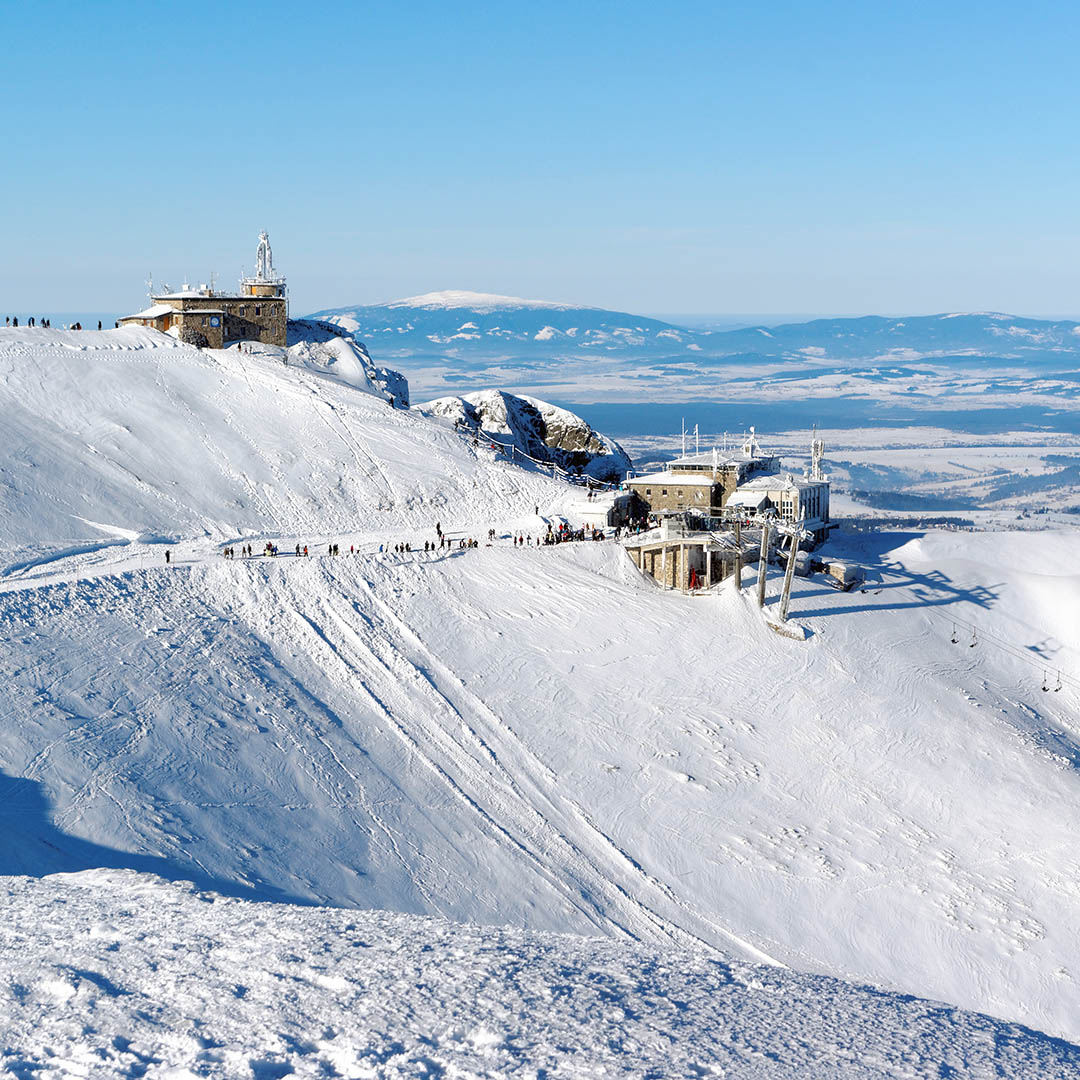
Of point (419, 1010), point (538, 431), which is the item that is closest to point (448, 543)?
point (538, 431)

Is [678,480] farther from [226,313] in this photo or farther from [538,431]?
[226,313]

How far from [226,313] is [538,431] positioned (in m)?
20.6

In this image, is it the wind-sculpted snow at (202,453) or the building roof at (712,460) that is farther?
the building roof at (712,460)

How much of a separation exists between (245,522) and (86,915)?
3556 centimetres

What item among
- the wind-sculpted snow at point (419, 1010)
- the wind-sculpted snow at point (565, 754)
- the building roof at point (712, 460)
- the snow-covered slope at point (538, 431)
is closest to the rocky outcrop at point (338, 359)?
the snow-covered slope at point (538, 431)

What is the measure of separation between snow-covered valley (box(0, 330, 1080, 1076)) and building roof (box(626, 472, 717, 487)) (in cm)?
439

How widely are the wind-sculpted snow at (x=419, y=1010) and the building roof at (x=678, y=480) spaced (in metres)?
43.0

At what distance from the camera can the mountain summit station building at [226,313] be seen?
75.5 m

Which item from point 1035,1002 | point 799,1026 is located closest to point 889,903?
point 1035,1002

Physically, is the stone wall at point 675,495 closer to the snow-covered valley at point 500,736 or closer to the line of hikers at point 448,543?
the snow-covered valley at point 500,736

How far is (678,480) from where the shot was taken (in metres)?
66.0

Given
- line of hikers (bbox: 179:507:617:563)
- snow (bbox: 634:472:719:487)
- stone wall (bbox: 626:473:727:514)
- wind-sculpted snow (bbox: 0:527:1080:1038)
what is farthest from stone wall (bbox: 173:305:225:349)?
stone wall (bbox: 626:473:727:514)

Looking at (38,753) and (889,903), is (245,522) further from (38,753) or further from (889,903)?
(889,903)

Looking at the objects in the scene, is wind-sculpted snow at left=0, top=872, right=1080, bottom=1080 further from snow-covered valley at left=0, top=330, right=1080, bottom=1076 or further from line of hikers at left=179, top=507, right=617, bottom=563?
line of hikers at left=179, top=507, right=617, bottom=563
